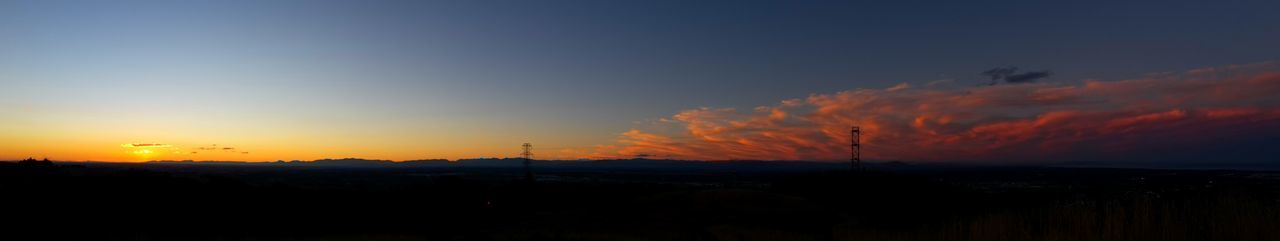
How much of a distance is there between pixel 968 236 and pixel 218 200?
33.2 metres

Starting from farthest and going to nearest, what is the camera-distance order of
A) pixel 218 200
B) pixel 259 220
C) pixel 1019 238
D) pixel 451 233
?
pixel 218 200, pixel 259 220, pixel 451 233, pixel 1019 238

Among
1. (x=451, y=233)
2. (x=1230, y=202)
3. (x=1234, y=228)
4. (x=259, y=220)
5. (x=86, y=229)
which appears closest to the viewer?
(x=1234, y=228)

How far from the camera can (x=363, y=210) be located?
3731 centimetres

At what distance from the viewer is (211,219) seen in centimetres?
2945

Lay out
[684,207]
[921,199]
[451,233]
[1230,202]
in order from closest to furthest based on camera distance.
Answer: [1230,202] < [451,233] < [684,207] < [921,199]

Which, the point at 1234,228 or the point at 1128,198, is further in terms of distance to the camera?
the point at 1128,198

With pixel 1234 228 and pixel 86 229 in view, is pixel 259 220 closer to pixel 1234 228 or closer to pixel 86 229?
pixel 86 229

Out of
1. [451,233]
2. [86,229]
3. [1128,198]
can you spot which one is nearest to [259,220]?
[86,229]

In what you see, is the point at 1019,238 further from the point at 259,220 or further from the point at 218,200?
the point at 218,200

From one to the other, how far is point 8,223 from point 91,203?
20.1ft

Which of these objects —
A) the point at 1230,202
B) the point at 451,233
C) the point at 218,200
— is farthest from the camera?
the point at 218,200

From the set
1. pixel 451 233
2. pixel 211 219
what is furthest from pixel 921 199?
pixel 211 219

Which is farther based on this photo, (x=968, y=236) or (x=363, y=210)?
(x=363, y=210)

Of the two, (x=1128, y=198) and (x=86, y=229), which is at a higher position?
(x=1128, y=198)
